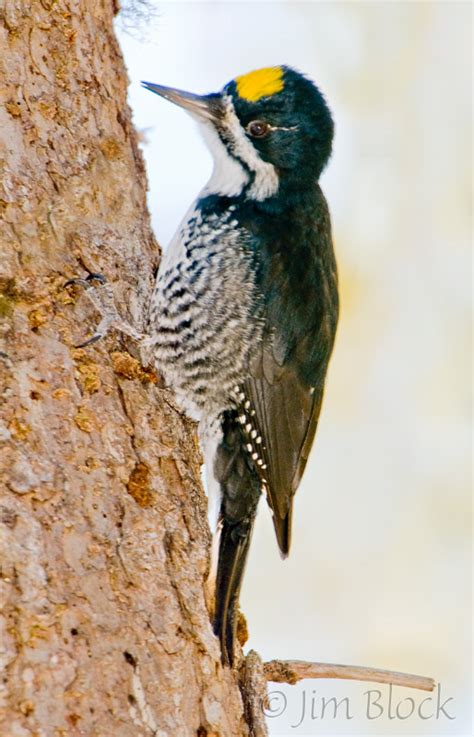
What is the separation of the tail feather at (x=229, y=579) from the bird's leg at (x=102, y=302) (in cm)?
77

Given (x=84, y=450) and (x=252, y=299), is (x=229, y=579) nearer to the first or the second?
(x=84, y=450)

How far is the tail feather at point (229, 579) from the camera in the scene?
2.60m

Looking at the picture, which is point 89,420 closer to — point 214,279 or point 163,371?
point 163,371

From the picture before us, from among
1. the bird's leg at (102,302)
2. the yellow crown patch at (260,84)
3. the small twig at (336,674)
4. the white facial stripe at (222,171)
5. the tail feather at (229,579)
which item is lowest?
the small twig at (336,674)

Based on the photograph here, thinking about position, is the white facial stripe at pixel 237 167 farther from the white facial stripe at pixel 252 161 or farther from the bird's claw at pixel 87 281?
the bird's claw at pixel 87 281

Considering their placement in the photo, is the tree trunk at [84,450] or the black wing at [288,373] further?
the black wing at [288,373]

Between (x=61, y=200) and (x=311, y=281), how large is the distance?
1015 millimetres

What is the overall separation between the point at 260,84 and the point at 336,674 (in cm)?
210

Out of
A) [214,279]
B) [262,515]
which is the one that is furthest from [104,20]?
[262,515]

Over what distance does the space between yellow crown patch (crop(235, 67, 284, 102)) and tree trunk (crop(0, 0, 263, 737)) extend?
487 mm

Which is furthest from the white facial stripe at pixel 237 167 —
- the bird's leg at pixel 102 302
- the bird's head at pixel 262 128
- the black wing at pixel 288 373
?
the bird's leg at pixel 102 302

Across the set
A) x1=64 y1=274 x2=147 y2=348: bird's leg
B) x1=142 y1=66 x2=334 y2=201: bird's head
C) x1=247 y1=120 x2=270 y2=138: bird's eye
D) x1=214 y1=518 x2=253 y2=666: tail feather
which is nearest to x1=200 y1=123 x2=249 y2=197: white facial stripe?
x1=142 y1=66 x2=334 y2=201: bird's head

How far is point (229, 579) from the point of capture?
2.88 m

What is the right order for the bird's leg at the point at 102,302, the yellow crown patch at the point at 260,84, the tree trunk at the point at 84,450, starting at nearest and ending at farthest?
1. the tree trunk at the point at 84,450
2. the bird's leg at the point at 102,302
3. the yellow crown patch at the point at 260,84
